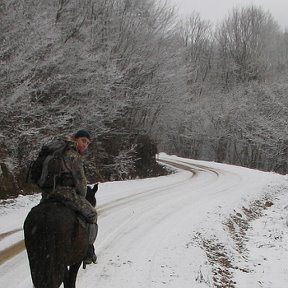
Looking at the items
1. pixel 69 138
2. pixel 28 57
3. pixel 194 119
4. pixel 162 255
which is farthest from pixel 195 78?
pixel 69 138

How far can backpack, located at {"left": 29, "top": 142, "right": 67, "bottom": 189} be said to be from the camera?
14.5 ft

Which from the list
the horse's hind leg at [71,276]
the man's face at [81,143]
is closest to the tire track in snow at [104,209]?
the horse's hind leg at [71,276]

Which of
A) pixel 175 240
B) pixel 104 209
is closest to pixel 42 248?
pixel 175 240

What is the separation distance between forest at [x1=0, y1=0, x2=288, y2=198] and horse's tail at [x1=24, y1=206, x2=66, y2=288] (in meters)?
9.29

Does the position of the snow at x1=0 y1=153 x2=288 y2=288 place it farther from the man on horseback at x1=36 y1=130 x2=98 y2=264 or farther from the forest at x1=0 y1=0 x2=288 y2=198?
the forest at x1=0 y1=0 x2=288 y2=198

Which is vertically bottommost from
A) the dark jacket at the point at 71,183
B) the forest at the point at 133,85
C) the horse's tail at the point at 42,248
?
the horse's tail at the point at 42,248

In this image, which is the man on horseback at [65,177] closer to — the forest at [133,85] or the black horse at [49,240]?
the black horse at [49,240]

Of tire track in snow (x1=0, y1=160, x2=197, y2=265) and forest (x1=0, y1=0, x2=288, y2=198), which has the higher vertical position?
forest (x1=0, y1=0, x2=288, y2=198)

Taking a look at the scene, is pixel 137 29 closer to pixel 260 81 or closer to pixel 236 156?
pixel 236 156

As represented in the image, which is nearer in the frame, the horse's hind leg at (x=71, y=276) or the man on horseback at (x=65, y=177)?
the man on horseback at (x=65, y=177)

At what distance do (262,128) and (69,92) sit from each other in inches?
1160

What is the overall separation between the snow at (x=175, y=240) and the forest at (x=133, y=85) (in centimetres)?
336

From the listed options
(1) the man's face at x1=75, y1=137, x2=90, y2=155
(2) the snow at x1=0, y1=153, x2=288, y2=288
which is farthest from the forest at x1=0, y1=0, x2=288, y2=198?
(1) the man's face at x1=75, y1=137, x2=90, y2=155

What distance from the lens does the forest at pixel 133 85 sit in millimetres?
15109
